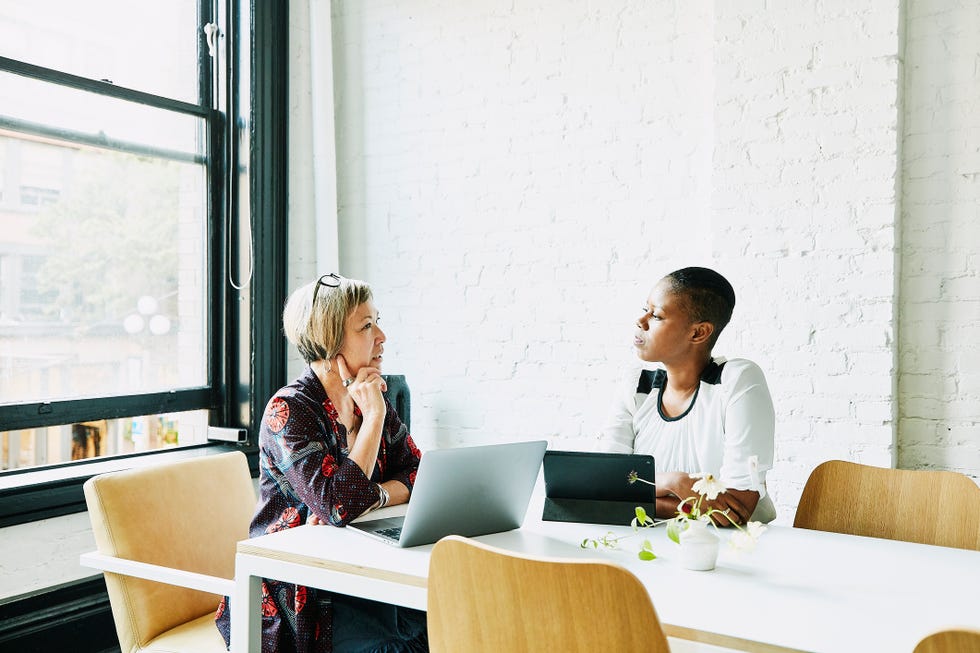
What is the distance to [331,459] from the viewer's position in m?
2.16

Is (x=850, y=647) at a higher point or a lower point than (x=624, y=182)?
lower

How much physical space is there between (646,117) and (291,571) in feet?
7.07

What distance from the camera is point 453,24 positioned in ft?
12.2

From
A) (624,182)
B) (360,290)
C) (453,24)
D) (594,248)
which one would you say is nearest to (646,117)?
(624,182)

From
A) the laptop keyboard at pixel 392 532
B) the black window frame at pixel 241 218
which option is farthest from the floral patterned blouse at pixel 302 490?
the black window frame at pixel 241 218

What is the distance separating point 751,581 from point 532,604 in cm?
54

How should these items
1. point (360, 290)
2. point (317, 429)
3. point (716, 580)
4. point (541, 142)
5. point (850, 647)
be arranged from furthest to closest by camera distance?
point (541, 142), point (360, 290), point (317, 429), point (716, 580), point (850, 647)

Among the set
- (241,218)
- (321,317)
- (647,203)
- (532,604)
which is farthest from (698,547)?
(241,218)

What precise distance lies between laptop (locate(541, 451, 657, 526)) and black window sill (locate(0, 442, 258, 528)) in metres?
1.55

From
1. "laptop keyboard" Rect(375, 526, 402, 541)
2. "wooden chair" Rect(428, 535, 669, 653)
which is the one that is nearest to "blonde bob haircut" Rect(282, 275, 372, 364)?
"laptop keyboard" Rect(375, 526, 402, 541)

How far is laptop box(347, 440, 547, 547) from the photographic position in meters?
1.80

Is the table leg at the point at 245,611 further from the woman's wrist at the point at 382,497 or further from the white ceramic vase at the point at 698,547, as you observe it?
the white ceramic vase at the point at 698,547

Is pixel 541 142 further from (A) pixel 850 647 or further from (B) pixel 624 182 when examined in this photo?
(A) pixel 850 647

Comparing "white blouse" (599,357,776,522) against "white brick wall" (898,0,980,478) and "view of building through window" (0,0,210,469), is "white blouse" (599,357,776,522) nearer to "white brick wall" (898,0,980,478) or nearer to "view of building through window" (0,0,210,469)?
"white brick wall" (898,0,980,478)
